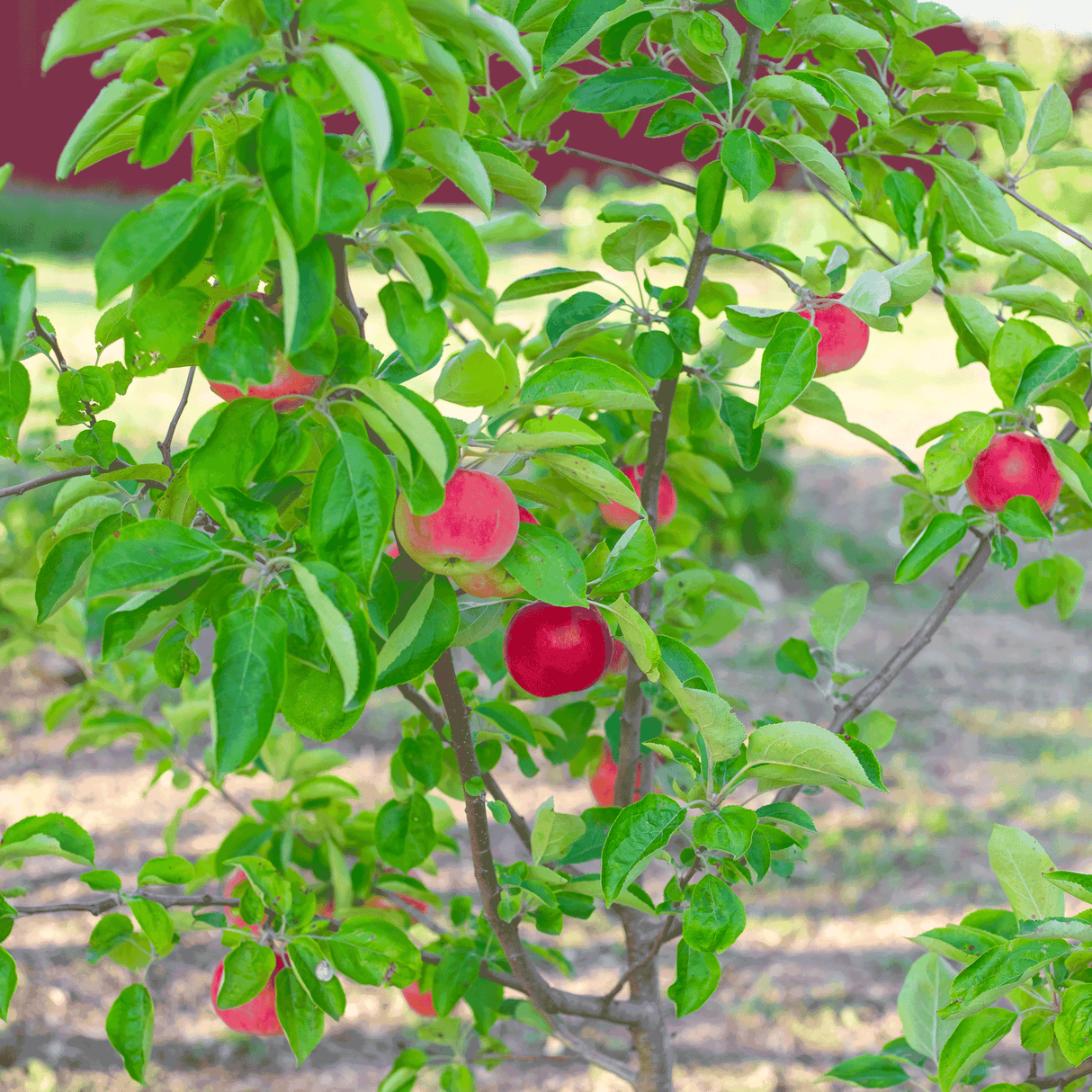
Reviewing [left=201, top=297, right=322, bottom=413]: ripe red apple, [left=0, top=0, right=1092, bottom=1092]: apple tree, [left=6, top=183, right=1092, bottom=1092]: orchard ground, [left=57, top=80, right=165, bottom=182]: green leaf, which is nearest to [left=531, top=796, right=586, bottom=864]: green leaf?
[left=0, top=0, right=1092, bottom=1092]: apple tree

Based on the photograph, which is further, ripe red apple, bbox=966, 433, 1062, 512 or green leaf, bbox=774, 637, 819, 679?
green leaf, bbox=774, 637, 819, 679

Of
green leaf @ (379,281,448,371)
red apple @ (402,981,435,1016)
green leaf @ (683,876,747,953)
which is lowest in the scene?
red apple @ (402,981,435,1016)

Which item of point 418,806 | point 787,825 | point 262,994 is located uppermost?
point 787,825

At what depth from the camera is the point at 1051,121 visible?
1142mm

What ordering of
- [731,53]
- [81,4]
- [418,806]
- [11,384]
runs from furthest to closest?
[418,806] < [731,53] < [11,384] < [81,4]

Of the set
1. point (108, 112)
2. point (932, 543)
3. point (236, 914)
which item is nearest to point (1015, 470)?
point (932, 543)

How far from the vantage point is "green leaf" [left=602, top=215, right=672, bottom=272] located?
1024 millimetres

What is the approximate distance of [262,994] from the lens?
1182 millimetres

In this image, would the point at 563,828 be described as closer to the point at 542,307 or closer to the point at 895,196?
the point at 895,196

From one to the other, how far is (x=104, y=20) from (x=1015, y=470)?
33.7 inches

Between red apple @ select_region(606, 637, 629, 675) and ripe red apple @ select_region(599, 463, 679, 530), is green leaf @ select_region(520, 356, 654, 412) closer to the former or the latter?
ripe red apple @ select_region(599, 463, 679, 530)

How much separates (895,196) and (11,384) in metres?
0.83

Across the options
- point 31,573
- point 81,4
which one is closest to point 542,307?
point 31,573

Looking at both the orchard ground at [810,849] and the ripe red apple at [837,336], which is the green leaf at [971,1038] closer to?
the ripe red apple at [837,336]
